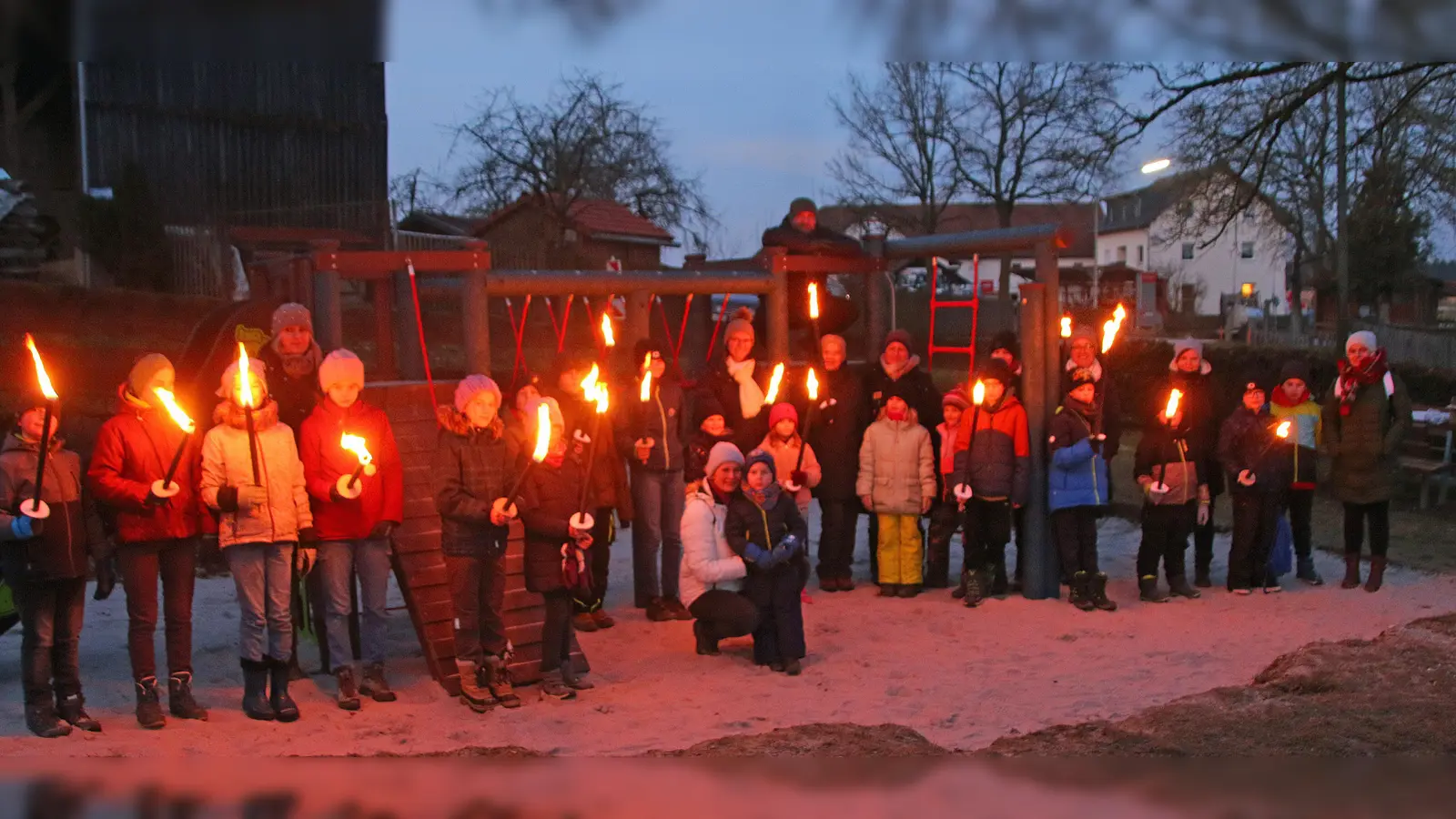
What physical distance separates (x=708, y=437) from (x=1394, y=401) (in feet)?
14.2

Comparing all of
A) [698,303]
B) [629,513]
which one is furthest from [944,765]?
[698,303]

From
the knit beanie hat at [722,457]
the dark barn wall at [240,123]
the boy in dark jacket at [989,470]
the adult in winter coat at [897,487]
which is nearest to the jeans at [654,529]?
the knit beanie hat at [722,457]

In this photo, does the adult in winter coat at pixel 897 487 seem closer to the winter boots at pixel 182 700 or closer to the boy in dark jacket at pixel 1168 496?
the boy in dark jacket at pixel 1168 496

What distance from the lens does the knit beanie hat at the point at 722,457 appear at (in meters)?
6.97

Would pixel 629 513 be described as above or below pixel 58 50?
below

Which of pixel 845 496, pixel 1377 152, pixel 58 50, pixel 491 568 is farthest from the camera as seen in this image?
pixel 845 496

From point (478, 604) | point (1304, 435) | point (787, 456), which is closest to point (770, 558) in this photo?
point (787, 456)

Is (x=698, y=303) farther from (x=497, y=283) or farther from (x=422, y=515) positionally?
(x=422, y=515)

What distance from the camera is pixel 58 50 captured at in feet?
3.44

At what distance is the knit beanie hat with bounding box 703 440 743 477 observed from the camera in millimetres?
6973

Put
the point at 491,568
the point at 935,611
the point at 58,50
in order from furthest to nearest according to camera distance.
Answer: the point at 935,611, the point at 491,568, the point at 58,50

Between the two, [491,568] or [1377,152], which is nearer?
[491,568]

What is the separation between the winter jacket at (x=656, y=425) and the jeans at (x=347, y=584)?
1.99 meters

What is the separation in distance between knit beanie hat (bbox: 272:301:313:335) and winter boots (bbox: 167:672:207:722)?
1.66 m
